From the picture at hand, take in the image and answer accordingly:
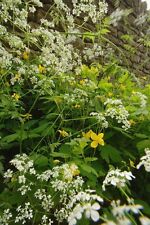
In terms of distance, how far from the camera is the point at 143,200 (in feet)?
6.31

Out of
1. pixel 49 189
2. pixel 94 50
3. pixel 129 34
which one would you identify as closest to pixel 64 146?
pixel 49 189

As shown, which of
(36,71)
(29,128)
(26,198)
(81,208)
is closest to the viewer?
(81,208)

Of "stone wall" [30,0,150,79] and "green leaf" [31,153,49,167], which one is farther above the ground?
"stone wall" [30,0,150,79]

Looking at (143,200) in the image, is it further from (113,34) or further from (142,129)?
(113,34)

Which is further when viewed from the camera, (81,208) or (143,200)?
(143,200)

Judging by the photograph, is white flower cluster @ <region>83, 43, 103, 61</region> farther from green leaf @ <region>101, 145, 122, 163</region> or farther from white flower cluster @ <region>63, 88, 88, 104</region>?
green leaf @ <region>101, 145, 122, 163</region>

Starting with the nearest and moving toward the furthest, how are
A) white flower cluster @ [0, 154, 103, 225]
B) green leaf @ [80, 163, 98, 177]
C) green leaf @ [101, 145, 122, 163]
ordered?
white flower cluster @ [0, 154, 103, 225]
green leaf @ [80, 163, 98, 177]
green leaf @ [101, 145, 122, 163]

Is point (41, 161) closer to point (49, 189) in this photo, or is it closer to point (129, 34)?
point (49, 189)

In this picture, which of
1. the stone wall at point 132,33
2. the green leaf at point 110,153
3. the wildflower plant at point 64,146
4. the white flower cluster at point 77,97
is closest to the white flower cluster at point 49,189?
the wildflower plant at point 64,146

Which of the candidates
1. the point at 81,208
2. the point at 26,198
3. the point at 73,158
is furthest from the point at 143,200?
the point at 81,208

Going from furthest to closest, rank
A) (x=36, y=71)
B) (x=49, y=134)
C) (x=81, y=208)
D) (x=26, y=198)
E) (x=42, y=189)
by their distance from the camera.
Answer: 1. (x=36, y=71)
2. (x=49, y=134)
3. (x=26, y=198)
4. (x=42, y=189)
5. (x=81, y=208)

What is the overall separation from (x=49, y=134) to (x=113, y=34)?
11.5ft

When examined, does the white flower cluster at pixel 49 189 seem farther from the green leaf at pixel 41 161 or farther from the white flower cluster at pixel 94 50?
the white flower cluster at pixel 94 50

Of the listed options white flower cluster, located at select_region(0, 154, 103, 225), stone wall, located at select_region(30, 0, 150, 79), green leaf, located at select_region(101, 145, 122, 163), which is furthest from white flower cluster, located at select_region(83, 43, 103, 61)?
stone wall, located at select_region(30, 0, 150, 79)
